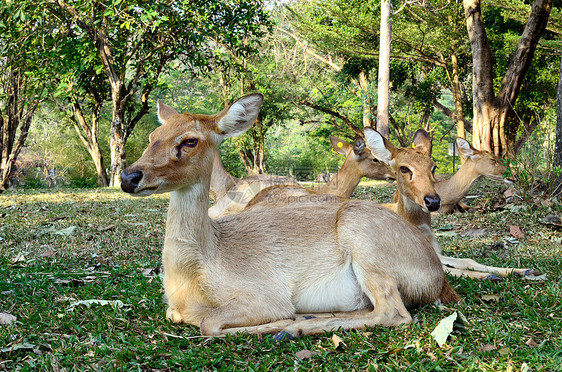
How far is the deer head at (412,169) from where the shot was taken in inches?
194

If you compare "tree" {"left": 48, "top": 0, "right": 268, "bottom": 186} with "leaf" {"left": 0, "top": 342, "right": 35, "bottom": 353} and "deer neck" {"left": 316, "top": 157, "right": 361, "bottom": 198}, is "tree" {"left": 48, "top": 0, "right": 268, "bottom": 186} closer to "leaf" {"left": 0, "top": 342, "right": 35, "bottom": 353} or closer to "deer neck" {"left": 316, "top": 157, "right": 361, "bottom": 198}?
"deer neck" {"left": 316, "top": 157, "right": 361, "bottom": 198}

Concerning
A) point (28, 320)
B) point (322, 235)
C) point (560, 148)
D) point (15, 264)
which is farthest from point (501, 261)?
point (15, 264)

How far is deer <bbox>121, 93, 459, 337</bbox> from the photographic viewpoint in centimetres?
305

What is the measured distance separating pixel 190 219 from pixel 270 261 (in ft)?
1.97

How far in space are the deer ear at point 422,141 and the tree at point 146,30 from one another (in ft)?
25.8

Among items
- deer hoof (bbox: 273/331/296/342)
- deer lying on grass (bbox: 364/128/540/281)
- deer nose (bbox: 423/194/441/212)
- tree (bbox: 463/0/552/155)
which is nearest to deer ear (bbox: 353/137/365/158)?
deer lying on grass (bbox: 364/128/540/281)

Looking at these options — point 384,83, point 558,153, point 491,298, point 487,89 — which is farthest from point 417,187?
point 384,83

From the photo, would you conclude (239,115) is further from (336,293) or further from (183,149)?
(336,293)

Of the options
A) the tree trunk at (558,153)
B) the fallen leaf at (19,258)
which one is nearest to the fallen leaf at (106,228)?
the fallen leaf at (19,258)

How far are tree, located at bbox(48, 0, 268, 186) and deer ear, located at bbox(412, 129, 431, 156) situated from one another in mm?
7855

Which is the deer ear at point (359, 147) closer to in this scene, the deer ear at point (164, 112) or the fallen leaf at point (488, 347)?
the deer ear at point (164, 112)

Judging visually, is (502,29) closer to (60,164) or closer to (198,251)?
(198,251)

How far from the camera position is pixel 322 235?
3.42 meters

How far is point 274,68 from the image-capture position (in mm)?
28031
